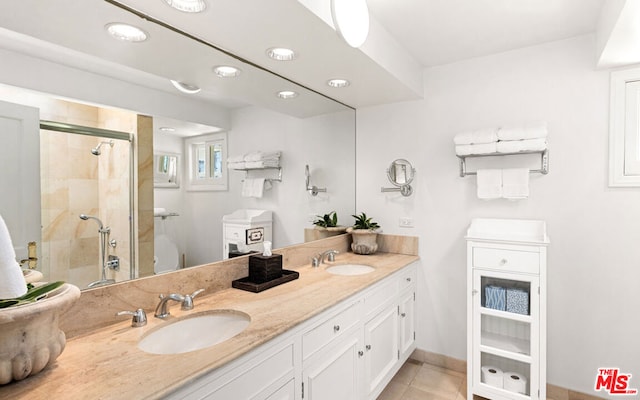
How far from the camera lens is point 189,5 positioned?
1.34 meters

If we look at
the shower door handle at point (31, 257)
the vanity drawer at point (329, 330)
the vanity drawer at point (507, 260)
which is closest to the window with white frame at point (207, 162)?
the shower door handle at point (31, 257)

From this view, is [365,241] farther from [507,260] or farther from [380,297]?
[507,260]

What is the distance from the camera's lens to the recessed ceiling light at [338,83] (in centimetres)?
226

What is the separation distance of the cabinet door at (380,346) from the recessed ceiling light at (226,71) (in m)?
1.64

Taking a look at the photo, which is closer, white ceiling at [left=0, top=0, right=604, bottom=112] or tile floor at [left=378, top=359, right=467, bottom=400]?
white ceiling at [left=0, top=0, right=604, bottom=112]

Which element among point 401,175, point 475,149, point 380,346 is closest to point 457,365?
point 380,346

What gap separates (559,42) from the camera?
2.23 metres

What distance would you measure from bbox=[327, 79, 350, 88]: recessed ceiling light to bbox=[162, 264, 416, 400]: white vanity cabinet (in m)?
1.37

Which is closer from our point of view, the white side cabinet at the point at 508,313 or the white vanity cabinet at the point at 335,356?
the white vanity cabinet at the point at 335,356

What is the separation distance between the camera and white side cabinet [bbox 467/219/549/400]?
Answer: 2055 mm

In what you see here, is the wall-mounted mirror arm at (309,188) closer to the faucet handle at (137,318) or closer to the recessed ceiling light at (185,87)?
the recessed ceiling light at (185,87)

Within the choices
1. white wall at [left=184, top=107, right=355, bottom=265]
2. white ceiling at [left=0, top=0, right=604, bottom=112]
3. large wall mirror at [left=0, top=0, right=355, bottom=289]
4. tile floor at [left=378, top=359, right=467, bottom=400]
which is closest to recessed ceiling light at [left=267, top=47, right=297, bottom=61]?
white ceiling at [left=0, top=0, right=604, bottom=112]

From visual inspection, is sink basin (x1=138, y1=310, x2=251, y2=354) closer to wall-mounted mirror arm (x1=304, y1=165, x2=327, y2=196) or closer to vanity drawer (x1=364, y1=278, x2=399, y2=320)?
vanity drawer (x1=364, y1=278, x2=399, y2=320)

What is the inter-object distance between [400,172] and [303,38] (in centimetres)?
152
